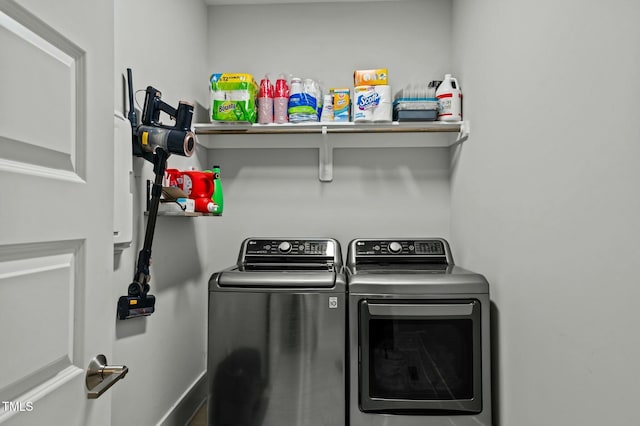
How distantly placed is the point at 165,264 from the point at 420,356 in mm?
1237

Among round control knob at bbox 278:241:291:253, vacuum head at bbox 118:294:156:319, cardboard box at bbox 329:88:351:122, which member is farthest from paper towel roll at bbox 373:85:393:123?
vacuum head at bbox 118:294:156:319

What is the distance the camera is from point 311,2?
2.50 metres

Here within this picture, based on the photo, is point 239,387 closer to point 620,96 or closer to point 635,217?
point 635,217

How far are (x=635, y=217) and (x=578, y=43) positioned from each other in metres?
0.54

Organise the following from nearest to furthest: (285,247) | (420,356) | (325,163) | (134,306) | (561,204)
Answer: (561,204), (134,306), (420,356), (285,247), (325,163)

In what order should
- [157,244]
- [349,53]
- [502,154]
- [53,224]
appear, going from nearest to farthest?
1. [53,224]
2. [502,154]
3. [157,244]
4. [349,53]

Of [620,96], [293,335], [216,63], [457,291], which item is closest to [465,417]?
[457,291]

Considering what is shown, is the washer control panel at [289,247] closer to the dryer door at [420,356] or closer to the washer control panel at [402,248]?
the washer control panel at [402,248]

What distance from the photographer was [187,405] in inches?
82.3

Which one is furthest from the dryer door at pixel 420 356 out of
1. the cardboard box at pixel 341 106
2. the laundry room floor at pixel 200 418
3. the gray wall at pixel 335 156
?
the cardboard box at pixel 341 106

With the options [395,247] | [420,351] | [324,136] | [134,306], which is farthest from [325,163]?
[134,306]

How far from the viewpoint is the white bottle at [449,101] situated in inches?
84.9

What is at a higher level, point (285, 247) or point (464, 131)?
point (464, 131)

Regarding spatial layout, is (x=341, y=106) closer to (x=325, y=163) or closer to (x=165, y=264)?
(x=325, y=163)
